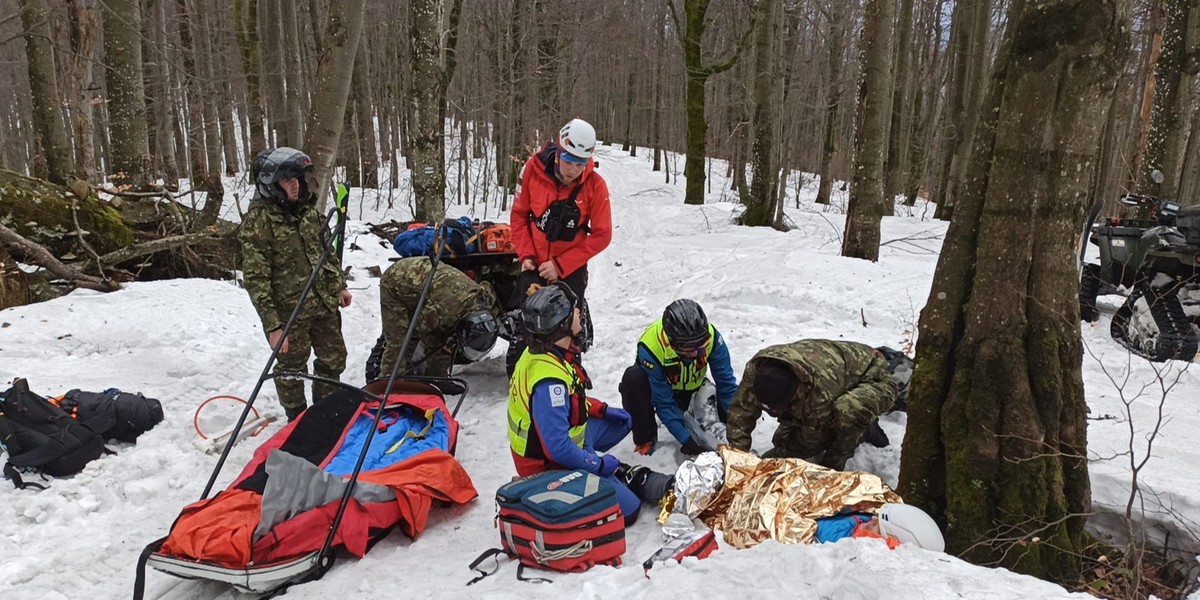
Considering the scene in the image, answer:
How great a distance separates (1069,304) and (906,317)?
3.80m

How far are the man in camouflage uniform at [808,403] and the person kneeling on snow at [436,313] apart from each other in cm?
235

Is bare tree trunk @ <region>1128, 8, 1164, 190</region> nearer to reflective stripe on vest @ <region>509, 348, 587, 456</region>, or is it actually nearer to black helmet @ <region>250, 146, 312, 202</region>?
reflective stripe on vest @ <region>509, 348, 587, 456</region>

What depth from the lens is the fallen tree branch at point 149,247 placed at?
7.95m

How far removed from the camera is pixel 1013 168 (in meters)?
3.13

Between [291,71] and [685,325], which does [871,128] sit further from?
[291,71]

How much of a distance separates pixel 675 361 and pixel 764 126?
9481mm

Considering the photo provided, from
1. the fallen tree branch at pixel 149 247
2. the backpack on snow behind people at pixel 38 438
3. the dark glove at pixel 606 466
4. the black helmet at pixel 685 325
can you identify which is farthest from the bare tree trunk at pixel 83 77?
the dark glove at pixel 606 466

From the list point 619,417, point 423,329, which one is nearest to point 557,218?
point 423,329

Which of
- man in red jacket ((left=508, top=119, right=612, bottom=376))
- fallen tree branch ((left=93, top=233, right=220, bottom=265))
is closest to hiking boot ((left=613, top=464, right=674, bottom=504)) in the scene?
man in red jacket ((left=508, top=119, right=612, bottom=376))

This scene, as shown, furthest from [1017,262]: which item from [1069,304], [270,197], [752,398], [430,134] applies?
[430,134]

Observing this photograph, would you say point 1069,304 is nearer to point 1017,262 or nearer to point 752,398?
point 1017,262

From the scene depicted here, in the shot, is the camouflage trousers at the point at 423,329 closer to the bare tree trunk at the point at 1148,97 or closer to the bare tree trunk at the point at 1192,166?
the bare tree trunk at the point at 1148,97

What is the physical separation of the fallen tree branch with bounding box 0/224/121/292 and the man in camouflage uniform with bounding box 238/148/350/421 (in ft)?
12.0

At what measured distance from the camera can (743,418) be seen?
167 inches
